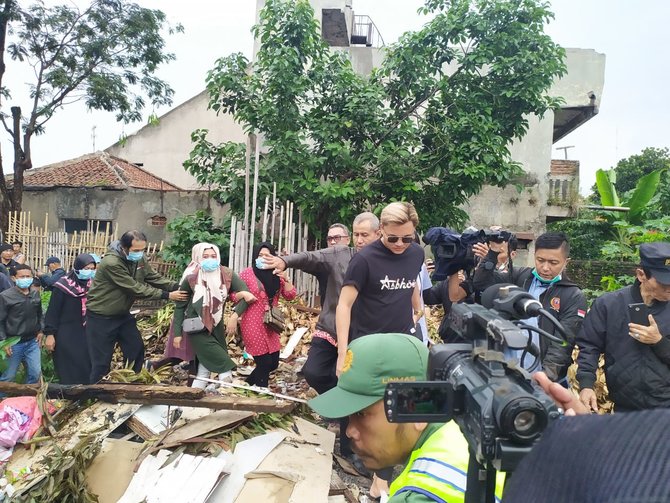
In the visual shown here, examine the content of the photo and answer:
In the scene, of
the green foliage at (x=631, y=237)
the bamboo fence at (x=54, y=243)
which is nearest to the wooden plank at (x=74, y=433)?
the bamboo fence at (x=54, y=243)

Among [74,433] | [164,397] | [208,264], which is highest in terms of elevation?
[208,264]

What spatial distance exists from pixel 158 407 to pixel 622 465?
3986 mm

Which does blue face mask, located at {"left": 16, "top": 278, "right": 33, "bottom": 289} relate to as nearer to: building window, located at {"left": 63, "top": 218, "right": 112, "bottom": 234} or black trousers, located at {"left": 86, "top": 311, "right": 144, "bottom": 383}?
black trousers, located at {"left": 86, "top": 311, "right": 144, "bottom": 383}

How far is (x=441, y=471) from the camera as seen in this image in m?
1.20

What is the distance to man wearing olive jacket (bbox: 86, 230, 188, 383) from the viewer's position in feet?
16.3

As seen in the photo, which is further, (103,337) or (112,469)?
(103,337)

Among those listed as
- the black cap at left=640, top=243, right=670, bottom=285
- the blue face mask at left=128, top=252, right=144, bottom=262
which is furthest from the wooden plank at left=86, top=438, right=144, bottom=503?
the black cap at left=640, top=243, right=670, bottom=285

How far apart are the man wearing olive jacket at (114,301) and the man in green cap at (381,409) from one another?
12.1 ft

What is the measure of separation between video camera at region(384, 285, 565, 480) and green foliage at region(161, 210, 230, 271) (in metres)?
7.83

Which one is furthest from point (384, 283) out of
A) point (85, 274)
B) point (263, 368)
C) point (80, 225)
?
point (80, 225)

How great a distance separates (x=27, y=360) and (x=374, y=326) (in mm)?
4106

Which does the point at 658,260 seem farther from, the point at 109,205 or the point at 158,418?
the point at 109,205

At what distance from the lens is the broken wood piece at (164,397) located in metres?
3.74

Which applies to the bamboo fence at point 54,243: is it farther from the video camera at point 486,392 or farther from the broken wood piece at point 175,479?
the video camera at point 486,392
